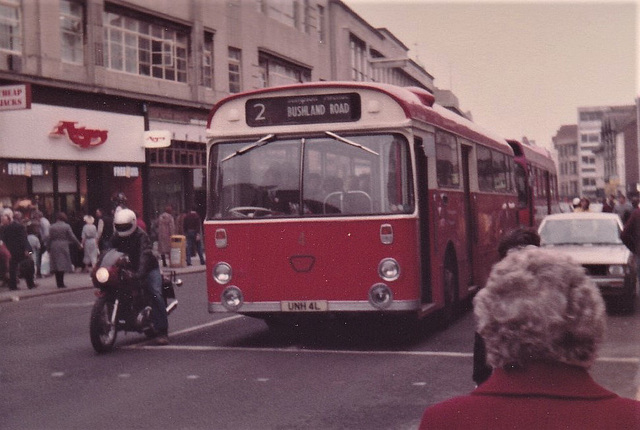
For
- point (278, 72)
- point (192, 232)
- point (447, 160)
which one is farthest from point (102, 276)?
point (278, 72)

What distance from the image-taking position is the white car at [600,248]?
1330 cm

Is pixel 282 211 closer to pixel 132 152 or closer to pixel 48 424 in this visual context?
pixel 48 424

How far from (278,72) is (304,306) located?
3299 cm

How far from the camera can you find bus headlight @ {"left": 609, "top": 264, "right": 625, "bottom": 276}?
13.3 meters

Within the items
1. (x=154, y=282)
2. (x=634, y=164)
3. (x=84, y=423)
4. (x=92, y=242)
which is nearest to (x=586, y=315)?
(x=84, y=423)

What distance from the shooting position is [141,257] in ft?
34.7

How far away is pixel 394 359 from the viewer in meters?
9.56

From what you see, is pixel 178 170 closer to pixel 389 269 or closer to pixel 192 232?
pixel 192 232

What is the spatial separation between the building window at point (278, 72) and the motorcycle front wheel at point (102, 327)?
97.4ft

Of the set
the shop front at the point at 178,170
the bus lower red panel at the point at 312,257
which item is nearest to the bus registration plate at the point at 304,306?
the bus lower red panel at the point at 312,257

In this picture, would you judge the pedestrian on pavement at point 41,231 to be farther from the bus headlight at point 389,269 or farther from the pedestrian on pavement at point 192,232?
the bus headlight at point 389,269

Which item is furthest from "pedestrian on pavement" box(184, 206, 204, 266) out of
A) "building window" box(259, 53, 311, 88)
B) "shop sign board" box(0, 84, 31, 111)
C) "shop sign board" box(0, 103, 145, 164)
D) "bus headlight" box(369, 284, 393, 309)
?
"bus headlight" box(369, 284, 393, 309)

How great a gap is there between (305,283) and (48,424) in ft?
12.8

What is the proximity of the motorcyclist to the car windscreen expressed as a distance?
21.5 feet
